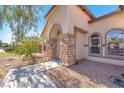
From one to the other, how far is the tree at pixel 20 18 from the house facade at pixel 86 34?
2.07 m

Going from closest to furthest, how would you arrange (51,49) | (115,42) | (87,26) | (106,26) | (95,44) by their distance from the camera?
(115,42), (106,26), (95,44), (87,26), (51,49)

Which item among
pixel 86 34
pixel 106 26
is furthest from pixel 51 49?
pixel 106 26

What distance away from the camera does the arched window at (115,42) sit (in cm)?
704

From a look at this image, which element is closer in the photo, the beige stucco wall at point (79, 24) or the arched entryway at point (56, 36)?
the beige stucco wall at point (79, 24)

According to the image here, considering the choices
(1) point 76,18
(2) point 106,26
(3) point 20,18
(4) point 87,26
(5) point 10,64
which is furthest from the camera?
(4) point 87,26

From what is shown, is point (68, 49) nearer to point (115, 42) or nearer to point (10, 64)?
point (115, 42)

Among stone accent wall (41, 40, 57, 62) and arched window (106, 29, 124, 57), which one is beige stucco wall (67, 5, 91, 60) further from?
stone accent wall (41, 40, 57, 62)

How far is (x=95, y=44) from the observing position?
27.7 feet

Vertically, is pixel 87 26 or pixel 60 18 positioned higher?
pixel 60 18

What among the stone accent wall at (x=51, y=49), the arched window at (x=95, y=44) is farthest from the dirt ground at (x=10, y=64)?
the arched window at (x=95, y=44)

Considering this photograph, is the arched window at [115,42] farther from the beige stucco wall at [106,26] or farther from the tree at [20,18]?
the tree at [20,18]

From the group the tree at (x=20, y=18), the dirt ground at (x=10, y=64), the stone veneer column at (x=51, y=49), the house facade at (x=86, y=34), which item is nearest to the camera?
the tree at (x=20, y=18)

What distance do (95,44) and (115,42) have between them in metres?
1.55
